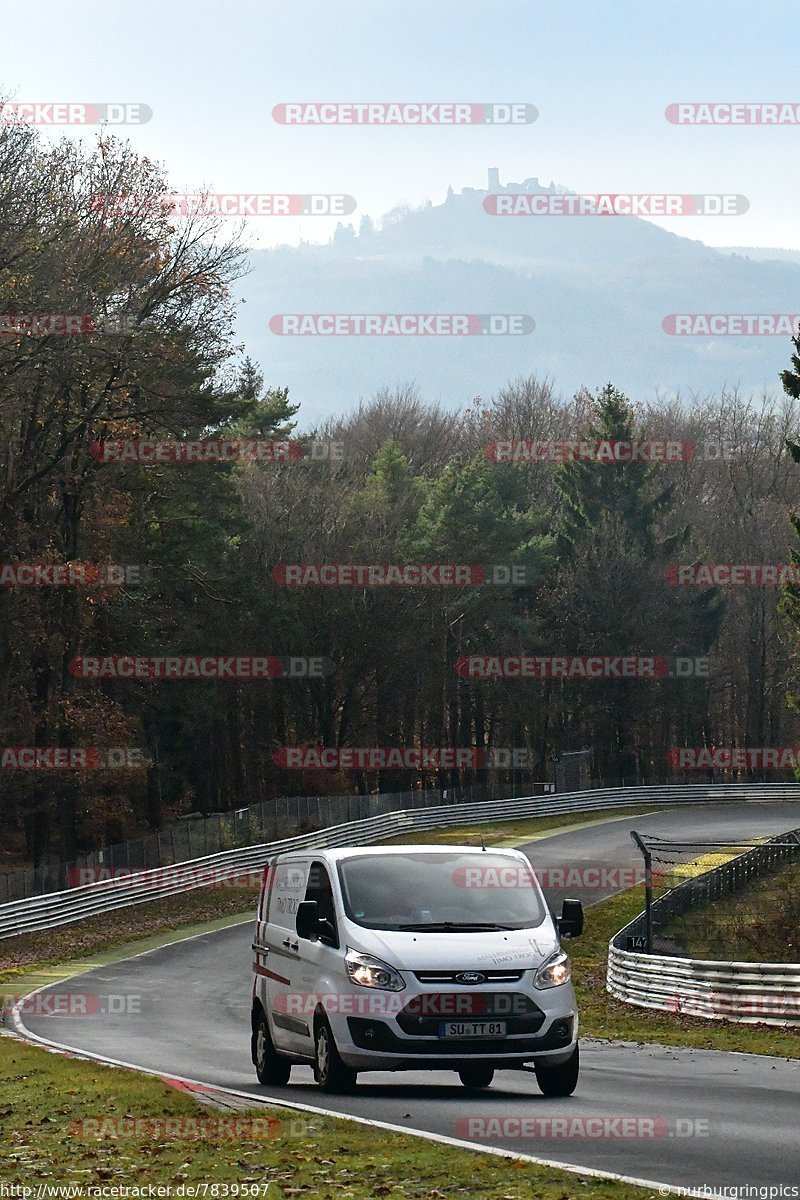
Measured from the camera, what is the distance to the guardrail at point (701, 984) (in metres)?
22.6

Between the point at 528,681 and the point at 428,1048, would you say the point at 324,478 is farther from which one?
the point at 428,1048

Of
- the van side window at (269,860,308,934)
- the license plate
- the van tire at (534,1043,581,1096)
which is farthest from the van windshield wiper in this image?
the van side window at (269,860,308,934)

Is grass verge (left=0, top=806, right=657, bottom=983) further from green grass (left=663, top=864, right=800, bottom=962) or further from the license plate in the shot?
the license plate

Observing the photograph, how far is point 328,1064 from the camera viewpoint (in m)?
13.3

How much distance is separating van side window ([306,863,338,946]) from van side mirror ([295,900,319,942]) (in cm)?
8

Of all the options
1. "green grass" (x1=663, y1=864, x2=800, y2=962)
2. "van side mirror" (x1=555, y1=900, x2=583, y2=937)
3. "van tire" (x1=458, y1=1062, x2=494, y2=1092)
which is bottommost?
"green grass" (x1=663, y1=864, x2=800, y2=962)

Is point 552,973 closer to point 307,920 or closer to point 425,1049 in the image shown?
point 425,1049

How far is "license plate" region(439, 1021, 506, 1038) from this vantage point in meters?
12.8

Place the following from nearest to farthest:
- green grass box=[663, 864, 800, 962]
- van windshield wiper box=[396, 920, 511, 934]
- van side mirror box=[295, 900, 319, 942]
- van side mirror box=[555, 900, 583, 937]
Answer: van windshield wiper box=[396, 920, 511, 934], van side mirror box=[295, 900, 319, 942], van side mirror box=[555, 900, 583, 937], green grass box=[663, 864, 800, 962]

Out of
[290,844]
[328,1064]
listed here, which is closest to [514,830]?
[290,844]

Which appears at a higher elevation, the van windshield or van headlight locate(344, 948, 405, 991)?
the van windshield

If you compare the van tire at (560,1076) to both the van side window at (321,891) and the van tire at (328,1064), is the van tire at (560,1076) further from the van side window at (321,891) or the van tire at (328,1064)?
the van side window at (321,891)

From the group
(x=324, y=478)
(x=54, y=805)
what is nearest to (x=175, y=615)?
(x=54, y=805)

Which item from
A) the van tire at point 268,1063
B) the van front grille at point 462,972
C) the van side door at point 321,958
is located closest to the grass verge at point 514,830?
the van tire at point 268,1063
